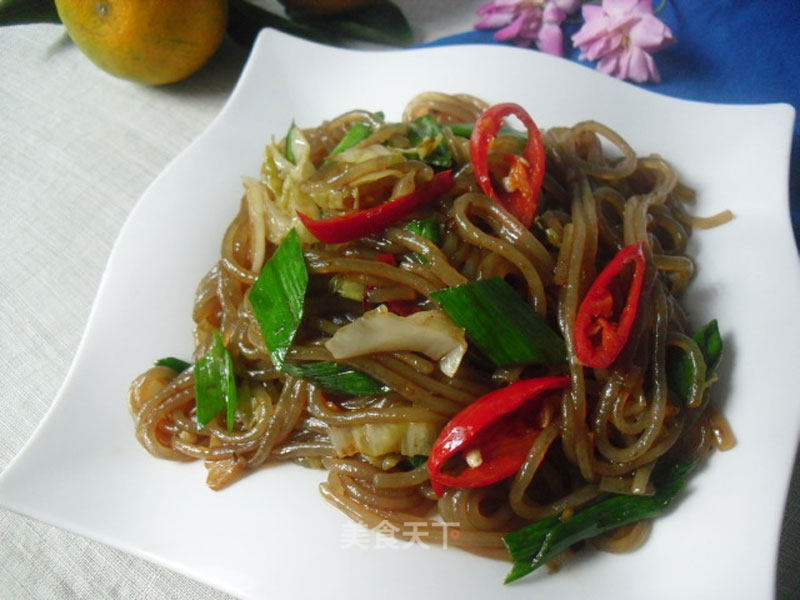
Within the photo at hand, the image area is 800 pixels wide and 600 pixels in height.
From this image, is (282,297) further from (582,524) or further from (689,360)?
(689,360)

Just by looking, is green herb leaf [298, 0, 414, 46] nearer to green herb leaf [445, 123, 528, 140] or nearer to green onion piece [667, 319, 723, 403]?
green herb leaf [445, 123, 528, 140]

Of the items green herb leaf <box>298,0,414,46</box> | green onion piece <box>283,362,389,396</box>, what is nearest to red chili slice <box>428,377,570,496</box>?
green onion piece <box>283,362,389,396</box>

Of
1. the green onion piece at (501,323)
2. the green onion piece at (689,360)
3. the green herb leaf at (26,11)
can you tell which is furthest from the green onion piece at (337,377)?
the green herb leaf at (26,11)

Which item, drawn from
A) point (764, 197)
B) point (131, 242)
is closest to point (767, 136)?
point (764, 197)

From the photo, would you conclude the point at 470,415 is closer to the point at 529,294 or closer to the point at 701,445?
the point at 529,294

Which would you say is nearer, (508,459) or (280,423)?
(508,459)

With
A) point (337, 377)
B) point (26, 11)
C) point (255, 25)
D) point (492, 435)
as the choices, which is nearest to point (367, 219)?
point (337, 377)

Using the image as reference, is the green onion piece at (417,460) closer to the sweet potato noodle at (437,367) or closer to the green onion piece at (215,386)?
the sweet potato noodle at (437,367)
